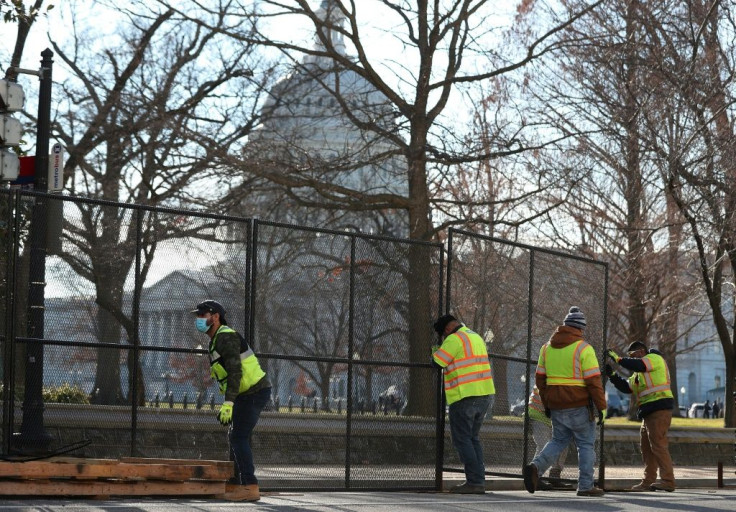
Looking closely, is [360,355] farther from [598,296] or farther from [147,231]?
[598,296]

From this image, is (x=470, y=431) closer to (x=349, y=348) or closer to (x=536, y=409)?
(x=349, y=348)

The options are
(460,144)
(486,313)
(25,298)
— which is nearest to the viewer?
(25,298)

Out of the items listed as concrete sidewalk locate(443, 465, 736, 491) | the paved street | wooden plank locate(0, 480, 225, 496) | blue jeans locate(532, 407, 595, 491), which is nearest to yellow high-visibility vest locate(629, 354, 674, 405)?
concrete sidewalk locate(443, 465, 736, 491)

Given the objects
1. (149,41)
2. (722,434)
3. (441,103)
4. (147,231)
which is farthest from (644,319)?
(147,231)

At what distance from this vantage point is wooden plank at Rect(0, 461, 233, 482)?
9.57m

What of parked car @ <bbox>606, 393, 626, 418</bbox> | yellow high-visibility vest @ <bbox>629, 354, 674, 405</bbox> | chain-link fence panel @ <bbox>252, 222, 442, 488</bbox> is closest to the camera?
chain-link fence panel @ <bbox>252, 222, 442, 488</bbox>

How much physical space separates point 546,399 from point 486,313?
210 cm

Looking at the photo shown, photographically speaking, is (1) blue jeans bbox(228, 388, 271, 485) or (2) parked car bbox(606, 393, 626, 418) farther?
(2) parked car bbox(606, 393, 626, 418)

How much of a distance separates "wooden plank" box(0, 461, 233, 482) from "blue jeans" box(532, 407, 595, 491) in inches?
138

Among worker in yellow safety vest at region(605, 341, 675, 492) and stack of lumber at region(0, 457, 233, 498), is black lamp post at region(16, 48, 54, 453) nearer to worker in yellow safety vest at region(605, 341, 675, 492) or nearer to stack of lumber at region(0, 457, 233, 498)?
stack of lumber at region(0, 457, 233, 498)

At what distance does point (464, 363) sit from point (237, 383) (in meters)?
2.92

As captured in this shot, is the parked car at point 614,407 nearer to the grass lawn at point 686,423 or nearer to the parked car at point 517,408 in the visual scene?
the grass lawn at point 686,423

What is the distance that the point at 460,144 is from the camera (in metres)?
22.1

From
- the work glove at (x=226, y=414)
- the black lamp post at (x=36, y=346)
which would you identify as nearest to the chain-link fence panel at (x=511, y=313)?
the work glove at (x=226, y=414)
